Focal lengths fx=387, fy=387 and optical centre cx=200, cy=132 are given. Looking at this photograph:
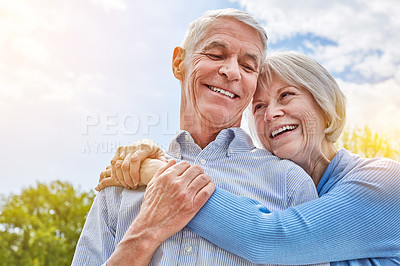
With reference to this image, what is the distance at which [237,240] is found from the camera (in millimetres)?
1672

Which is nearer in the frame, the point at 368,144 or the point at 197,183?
the point at 197,183

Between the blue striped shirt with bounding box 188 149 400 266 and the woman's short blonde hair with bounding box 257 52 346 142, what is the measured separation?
53 cm

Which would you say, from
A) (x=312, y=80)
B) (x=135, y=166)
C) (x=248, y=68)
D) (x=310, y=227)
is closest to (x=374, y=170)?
(x=310, y=227)

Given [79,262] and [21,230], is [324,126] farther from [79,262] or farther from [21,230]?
[21,230]

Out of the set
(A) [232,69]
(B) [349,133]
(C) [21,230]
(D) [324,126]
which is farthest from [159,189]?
(C) [21,230]

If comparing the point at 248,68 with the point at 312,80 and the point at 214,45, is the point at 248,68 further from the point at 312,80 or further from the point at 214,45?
the point at 312,80

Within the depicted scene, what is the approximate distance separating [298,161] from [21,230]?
42.6ft

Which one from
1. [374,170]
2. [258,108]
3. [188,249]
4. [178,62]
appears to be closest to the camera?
[188,249]

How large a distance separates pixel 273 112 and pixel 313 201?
692 millimetres

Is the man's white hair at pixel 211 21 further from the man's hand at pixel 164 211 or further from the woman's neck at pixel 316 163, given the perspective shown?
the man's hand at pixel 164 211

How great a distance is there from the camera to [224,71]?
228 centimetres

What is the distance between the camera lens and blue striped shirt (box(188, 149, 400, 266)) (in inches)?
65.9

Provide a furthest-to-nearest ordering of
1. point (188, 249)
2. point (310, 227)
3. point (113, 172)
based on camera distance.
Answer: point (113, 172)
point (188, 249)
point (310, 227)

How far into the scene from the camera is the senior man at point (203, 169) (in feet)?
5.83
